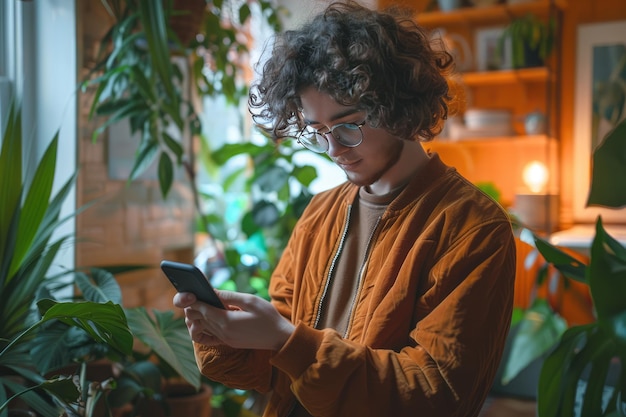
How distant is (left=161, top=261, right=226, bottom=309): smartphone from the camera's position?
1.07m

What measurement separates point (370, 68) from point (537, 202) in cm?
Result: 223

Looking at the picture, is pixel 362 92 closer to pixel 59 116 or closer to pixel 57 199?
pixel 57 199

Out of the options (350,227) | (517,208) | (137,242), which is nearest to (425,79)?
(350,227)

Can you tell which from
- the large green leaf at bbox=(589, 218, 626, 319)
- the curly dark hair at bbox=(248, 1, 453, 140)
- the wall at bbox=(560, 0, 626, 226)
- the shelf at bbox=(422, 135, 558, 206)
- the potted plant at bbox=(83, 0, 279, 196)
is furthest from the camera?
the shelf at bbox=(422, 135, 558, 206)

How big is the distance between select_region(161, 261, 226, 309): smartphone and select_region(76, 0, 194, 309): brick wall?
871 mm

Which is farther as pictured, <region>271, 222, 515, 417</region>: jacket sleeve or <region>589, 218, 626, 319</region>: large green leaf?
<region>271, 222, 515, 417</region>: jacket sleeve

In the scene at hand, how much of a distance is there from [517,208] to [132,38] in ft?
6.80

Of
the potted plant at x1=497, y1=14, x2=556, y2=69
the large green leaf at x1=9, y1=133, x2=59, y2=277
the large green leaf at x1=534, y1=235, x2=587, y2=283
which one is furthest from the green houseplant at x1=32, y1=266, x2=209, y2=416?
the potted plant at x1=497, y1=14, x2=556, y2=69

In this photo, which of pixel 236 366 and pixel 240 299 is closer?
pixel 240 299

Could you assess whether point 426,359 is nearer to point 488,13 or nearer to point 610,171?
point 610,171

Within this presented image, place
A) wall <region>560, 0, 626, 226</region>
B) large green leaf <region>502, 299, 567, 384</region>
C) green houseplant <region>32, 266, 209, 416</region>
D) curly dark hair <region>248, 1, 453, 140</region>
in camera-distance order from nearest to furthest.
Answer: curly dark hair <region>248, 1, 453, 140</region>
green houseplant <region>32, 266, 209, 416</region>
large green leaf <region>502, 299, 567, 384</region>
wall <region>560, 0, 626, 226</region>

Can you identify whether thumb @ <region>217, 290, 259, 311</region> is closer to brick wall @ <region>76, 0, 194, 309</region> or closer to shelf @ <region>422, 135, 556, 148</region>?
brick wall @ <region>76, 0, 194, 309</region>

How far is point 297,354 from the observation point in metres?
1.04

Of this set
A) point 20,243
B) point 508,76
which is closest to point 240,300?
point 20,243
